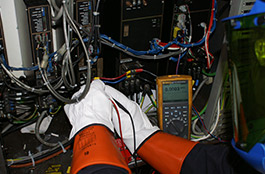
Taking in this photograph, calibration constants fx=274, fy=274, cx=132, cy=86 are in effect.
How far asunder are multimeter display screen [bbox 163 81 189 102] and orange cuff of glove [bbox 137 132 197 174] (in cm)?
26

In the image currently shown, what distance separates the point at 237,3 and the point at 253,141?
0.69 m

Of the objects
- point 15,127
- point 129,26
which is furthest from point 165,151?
point 15,127

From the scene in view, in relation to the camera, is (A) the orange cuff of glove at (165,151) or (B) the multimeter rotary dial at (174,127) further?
(B) the multimeter rotary dial at (174,127)

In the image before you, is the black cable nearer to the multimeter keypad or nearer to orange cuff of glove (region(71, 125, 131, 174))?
orange cuff of glove (region(71, 125, 131, 174))

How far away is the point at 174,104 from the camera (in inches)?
57.7

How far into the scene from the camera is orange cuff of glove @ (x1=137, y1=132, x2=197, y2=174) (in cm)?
113

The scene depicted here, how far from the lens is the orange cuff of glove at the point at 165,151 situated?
1133 mm

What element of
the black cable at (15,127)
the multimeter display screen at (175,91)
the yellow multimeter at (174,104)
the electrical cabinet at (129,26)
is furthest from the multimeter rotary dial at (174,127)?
the black cable at (15,127)

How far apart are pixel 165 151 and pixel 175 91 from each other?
0.39m

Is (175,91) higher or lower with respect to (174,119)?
higher

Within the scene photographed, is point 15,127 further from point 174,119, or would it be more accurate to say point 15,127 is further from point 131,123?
point 174,119

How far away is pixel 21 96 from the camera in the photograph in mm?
1357

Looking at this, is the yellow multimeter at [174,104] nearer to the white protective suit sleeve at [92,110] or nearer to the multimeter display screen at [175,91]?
the multimeter display screen at [175,91]

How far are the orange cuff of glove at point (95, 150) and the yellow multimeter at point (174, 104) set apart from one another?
384 millimetres
